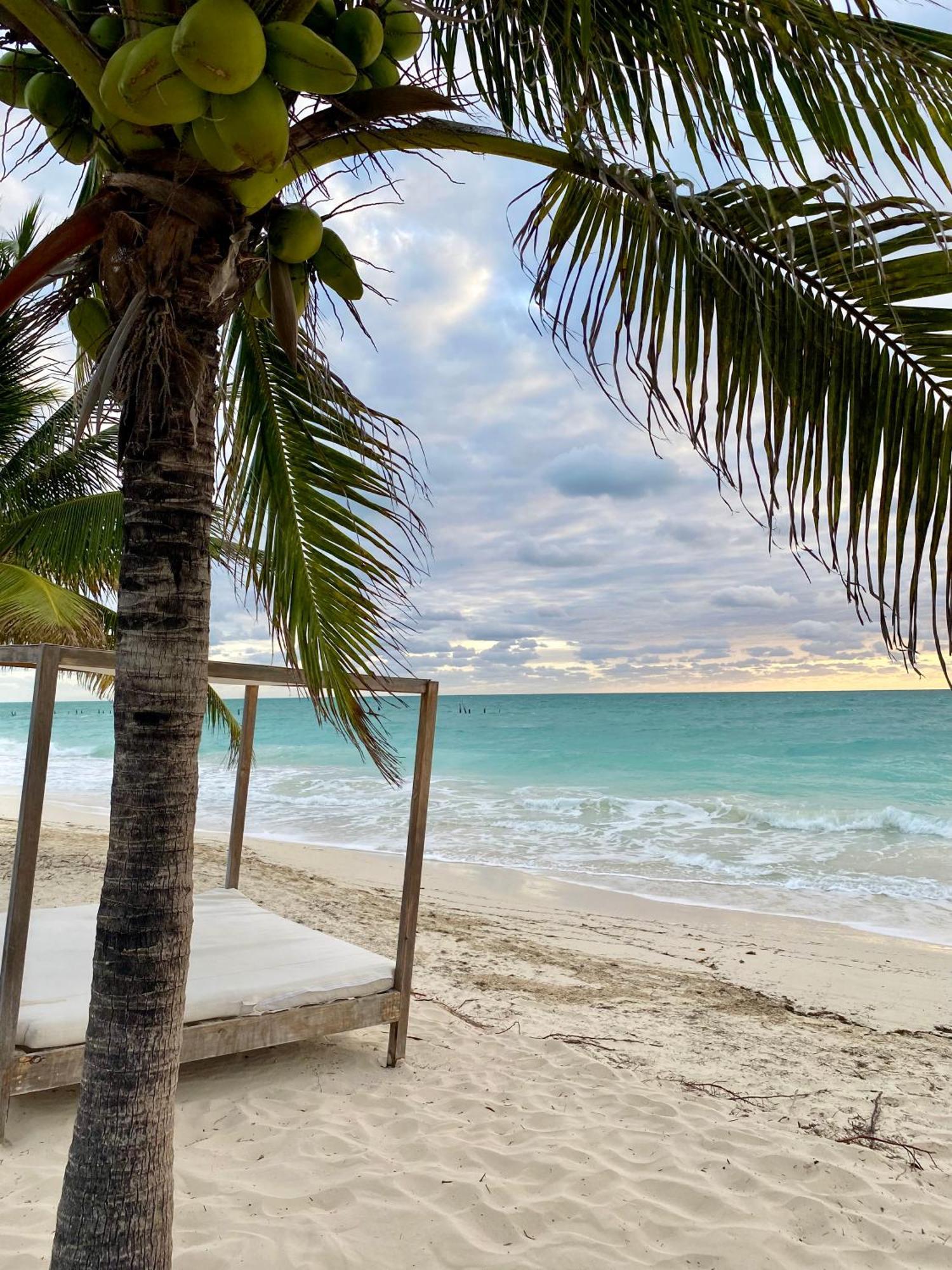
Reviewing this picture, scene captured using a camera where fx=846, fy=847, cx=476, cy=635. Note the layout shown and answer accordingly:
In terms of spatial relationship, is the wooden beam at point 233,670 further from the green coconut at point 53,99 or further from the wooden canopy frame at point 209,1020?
the green coconut at point 53,99

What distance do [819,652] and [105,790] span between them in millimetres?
17560

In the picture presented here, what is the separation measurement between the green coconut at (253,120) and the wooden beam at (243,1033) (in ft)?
10.1

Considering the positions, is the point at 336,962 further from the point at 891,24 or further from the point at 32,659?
the point at 891,24

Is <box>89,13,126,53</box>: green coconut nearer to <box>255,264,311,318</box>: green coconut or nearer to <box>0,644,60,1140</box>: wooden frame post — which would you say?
<box>255,264,311,318</box>: green coconut

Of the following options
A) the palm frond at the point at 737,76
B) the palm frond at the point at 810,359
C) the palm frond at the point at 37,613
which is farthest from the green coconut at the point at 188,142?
the palm frond at the point at 37,613

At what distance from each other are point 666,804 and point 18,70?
1810 cm

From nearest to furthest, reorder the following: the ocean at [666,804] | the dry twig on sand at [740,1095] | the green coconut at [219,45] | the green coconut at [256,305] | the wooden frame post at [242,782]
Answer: the green coconut at [219,45], the green coconut at [256,305], the dry twig on sand at [740,1095], the wooden frame post at [242,782], the ocean at [666,804]

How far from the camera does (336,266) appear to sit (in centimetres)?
158

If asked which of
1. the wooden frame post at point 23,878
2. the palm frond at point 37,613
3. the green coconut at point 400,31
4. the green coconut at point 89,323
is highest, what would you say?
the green coconut at point 400,31

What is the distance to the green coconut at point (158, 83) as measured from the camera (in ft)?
3.42

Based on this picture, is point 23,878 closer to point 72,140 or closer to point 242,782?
point 242,782

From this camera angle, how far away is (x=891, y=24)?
145cm

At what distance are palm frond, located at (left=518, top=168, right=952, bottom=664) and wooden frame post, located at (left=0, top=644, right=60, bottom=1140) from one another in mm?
2316

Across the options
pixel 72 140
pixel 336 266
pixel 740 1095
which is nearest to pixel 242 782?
pixel 740 1095
